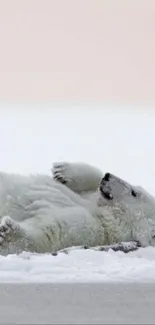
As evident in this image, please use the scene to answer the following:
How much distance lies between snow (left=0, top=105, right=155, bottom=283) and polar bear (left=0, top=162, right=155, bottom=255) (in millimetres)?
341

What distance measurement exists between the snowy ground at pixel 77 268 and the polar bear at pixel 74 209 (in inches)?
Answer: 18.2

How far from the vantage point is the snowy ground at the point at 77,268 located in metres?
3.59

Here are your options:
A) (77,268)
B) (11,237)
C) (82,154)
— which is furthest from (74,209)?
(82,154)

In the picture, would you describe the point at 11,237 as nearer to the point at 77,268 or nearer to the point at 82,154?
the point at 77,268

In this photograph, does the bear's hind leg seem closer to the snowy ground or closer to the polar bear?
the polar bear

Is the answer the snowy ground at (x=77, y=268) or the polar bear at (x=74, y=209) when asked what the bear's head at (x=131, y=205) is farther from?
the snowy ground at (x=77, y=268)

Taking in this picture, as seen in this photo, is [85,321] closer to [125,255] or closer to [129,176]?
[125,255]

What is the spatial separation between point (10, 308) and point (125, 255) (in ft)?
5.21

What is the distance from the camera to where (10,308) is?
112 inches

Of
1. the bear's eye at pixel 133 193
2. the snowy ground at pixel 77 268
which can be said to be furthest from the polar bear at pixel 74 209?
the snowy ground at pixel 77 268

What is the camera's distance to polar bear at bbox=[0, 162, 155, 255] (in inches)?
187

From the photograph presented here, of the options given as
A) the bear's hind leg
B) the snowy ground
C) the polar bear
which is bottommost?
the snowy ground

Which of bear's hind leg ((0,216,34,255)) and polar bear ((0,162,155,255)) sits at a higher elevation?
polar bear ((0,162,155,255))

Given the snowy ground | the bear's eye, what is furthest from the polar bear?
the snowy ground
